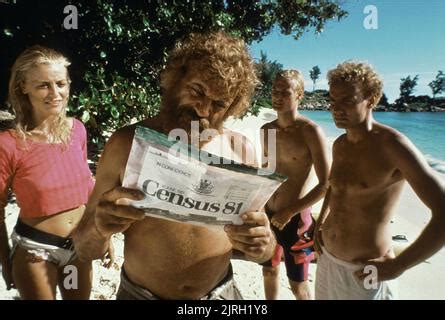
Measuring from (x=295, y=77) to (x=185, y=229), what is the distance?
2674 millimetres

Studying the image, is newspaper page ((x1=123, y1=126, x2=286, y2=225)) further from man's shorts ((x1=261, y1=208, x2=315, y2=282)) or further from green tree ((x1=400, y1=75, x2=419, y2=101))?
green tree ((x1=400, y1=75, x2=419, y2=101))

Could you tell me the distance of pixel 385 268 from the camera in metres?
1.97

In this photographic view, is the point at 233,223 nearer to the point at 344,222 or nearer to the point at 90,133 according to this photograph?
the point at 344,222

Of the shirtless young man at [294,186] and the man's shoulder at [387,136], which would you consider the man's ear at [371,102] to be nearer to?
the man's shoulder at [387,136]

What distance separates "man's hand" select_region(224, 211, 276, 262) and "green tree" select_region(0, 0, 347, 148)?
312cm

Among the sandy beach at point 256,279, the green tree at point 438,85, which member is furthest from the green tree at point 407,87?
the sandy beach at point 256,279

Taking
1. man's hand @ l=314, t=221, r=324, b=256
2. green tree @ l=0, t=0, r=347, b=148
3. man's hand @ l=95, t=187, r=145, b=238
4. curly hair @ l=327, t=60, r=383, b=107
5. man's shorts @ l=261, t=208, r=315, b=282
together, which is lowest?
man's shorts @ l=261, t=208, r=315, b=282

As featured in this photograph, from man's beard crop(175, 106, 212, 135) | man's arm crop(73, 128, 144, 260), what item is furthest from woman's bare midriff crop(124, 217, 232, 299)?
man's beard crop(175, 106, 212, 135)

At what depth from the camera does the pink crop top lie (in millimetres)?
1875

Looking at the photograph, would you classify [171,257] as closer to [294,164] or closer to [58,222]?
[58,222]

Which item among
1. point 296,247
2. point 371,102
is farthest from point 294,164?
point 371,102

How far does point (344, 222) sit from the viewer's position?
7.67 ft

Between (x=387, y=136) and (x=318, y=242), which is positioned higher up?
(x=387, y=136)

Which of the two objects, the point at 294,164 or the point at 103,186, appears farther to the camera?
the point at 294,164
